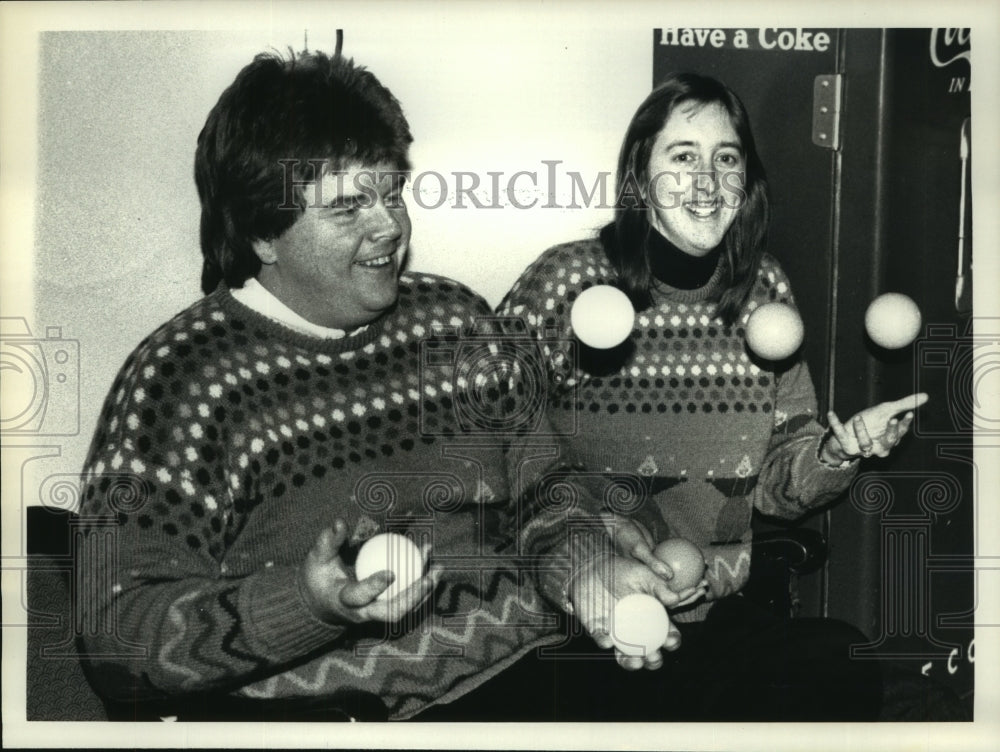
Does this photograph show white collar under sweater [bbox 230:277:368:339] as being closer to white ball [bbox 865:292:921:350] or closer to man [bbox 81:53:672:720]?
man [bbox 81:53:672:720]

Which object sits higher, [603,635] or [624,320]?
[624,320]

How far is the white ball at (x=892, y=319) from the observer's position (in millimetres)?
1624

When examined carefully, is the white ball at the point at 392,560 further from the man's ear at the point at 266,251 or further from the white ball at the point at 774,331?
the white ball at the point at 774,331

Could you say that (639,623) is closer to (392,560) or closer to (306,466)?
(392,560)

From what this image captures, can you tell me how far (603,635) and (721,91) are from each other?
0.81 meters

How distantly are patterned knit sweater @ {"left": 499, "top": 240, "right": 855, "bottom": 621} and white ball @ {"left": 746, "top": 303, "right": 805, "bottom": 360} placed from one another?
2 centimetres

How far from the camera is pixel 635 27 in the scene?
5.39 ft

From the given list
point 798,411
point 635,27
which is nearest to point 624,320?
point 798,411

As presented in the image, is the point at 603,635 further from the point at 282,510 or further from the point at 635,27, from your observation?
the point at 635,27

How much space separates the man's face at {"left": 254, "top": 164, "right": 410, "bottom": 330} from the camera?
1565 millimetres

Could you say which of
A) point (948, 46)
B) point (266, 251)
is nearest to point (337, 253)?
point (266, 251)

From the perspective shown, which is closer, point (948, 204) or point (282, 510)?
point (282, 510)

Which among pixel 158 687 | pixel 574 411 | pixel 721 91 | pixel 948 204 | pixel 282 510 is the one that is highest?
pixel 721 91

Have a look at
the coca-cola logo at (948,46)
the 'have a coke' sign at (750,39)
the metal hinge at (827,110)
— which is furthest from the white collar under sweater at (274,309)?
the coca-cola logo at (948,46)
